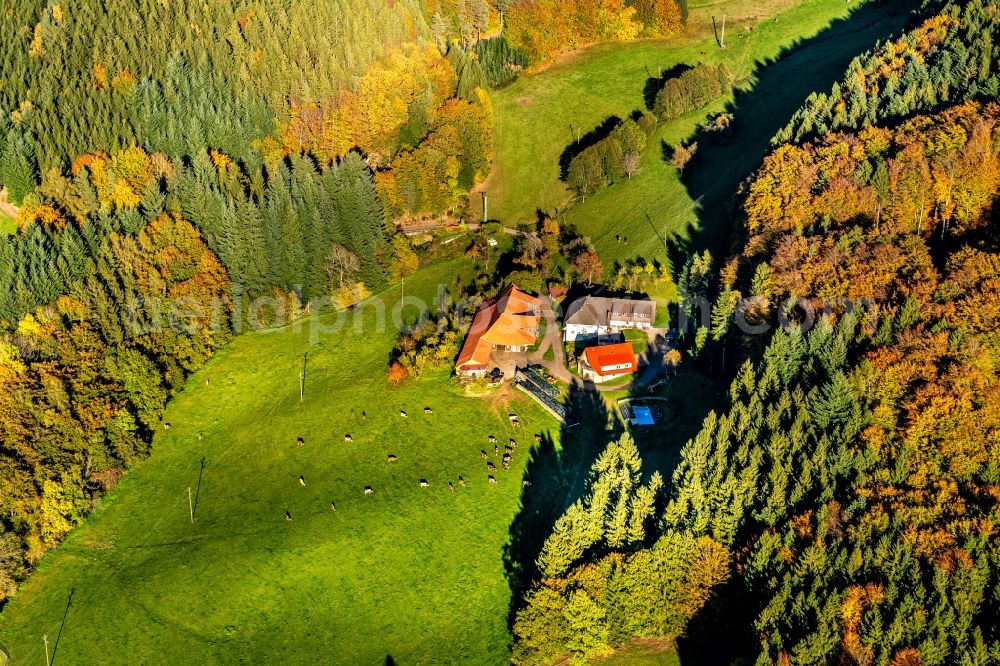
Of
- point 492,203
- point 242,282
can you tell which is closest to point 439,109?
point 492,203

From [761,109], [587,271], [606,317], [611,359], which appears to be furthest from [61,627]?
[761,109]

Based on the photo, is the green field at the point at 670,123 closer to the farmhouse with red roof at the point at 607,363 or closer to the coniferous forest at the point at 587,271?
the coniferous forest at the point at 587,271

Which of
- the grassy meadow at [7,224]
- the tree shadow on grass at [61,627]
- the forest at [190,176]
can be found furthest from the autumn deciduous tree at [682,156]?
the tree shadow on grass at [61,627]

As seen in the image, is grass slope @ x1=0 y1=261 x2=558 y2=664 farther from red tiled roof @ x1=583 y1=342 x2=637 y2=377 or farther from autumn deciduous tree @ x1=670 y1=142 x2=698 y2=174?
autumn deciduous tree @ x1=670 y1=142 x2=698 y2=174

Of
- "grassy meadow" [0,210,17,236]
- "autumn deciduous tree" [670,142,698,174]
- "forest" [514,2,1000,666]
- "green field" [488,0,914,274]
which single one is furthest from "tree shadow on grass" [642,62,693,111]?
"grassy meadow" [0,210,17,236]

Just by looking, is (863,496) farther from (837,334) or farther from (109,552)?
(109,552)

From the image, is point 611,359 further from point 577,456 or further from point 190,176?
point 190,176
